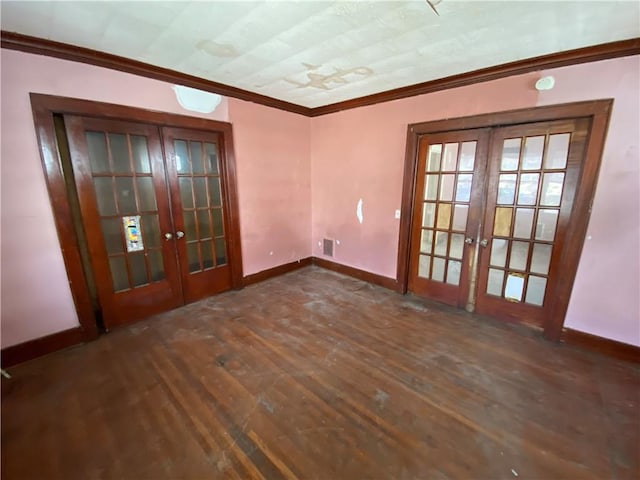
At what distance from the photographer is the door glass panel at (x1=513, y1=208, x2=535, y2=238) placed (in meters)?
2.65

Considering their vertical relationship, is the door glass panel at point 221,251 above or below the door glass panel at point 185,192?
below

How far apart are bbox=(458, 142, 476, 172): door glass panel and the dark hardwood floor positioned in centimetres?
167

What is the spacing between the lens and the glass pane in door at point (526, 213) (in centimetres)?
251

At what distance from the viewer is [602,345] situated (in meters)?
2.40

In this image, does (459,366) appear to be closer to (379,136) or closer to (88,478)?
(88,478)

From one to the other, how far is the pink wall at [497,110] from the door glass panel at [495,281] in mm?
585

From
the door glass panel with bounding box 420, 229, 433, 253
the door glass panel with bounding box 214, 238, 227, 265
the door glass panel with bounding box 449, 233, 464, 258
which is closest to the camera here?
the door glass panel with bounding box 449, 233, 464, 258

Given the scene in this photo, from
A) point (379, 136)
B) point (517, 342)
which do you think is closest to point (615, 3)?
point (379, 136)

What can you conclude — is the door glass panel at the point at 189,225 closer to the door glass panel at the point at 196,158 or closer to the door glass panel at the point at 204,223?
the door glass panel at the point at 204,223

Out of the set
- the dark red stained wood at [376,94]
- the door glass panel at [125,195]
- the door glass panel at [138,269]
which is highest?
the dark red stained wood at [376,94]

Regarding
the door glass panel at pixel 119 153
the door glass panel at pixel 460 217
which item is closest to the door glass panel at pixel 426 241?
the door glass panel at pixel 460 217

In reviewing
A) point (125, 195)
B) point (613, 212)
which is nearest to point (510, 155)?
point (613, 212)

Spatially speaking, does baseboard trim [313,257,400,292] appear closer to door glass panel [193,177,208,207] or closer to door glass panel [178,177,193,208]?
door glass panel [193,177,208,207]

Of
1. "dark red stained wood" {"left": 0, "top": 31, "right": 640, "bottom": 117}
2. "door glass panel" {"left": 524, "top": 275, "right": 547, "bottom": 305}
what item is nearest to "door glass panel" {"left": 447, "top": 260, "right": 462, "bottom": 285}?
"door glass panel" {"left": 524, "top": 275, "right": 547, "bottom": 305}
